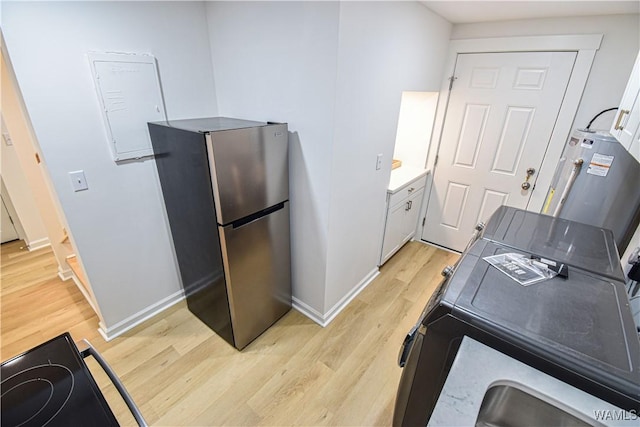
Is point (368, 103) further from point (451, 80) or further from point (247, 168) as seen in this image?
point (451, 80)

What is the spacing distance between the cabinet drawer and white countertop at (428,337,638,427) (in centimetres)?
172

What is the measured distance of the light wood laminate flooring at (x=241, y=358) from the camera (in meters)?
1.60

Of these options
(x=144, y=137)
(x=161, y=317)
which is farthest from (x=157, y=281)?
(x=144, y=137)

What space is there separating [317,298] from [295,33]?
5.65ft

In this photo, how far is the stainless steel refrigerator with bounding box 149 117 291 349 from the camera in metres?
1.51

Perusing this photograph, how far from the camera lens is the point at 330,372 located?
5.98 feet

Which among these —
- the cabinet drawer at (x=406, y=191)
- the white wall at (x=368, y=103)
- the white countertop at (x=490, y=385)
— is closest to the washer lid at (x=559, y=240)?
the white countertop at (x=490, y=385)

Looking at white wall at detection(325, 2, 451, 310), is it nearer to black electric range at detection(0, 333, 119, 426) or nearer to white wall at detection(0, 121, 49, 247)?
black electric range at detection(0, 333, 119, 426)

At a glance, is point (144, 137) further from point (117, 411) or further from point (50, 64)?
point (117, 411)

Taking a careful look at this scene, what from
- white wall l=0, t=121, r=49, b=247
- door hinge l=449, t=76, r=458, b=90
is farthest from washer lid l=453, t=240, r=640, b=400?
white wall l=0, t=121, r=49, b=247

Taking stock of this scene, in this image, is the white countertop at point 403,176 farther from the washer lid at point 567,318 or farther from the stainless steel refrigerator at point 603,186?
the washer lid at point 567,318

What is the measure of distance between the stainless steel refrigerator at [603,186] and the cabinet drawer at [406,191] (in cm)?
112

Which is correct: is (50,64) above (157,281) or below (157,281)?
above

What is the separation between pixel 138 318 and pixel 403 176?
2529mm
